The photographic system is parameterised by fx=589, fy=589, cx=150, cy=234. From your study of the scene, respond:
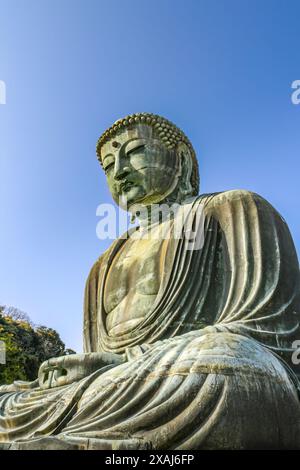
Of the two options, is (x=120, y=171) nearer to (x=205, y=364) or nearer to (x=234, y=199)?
(x=234, y=199)

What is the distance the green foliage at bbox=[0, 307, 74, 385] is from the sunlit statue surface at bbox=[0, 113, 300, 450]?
8.92 m

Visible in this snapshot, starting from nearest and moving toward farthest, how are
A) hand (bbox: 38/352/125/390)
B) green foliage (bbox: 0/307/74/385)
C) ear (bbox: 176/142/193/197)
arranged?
hand (bbox: 38/352/125/390)
ear (bbox: 176/142/193/197)
green foliage (bbox: 0/307/74/385)

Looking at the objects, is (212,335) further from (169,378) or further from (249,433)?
(249,433)

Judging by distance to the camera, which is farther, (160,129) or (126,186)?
(160,129)

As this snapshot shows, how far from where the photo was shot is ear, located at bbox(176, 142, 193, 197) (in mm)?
6848

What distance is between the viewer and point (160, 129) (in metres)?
7.00

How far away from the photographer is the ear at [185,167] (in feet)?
22.5

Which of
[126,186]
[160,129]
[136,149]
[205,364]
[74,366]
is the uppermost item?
[160,129]

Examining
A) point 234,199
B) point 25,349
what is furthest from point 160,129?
point 25,349

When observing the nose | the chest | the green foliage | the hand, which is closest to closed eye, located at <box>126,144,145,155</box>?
the nose

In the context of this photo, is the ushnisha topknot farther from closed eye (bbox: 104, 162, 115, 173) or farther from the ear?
closed eye (bbox: 104, 162, 115, 173)

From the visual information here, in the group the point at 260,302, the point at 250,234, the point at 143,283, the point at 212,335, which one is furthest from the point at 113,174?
the point at 212,335

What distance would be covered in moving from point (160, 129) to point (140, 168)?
601 millimetres

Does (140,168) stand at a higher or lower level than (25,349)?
higher
